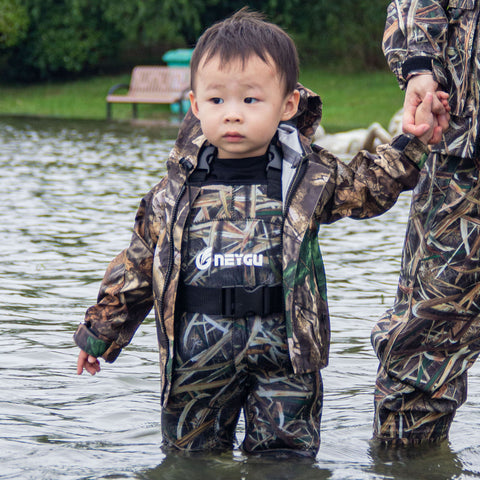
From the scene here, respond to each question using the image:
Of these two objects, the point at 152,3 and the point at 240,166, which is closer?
the point at 240,166

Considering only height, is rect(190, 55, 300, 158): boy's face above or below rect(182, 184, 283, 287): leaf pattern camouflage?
above

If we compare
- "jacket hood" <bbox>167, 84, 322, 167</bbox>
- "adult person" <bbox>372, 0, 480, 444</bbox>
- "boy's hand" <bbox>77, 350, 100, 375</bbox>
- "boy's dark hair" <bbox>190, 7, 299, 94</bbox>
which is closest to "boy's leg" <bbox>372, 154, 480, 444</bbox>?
"adult person" <bbox>372, 0, 480, 444</bbox>

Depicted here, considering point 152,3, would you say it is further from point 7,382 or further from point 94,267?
point 7,382

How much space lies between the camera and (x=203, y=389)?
10.2 feet

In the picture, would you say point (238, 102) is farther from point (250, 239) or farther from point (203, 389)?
point (203, 389)

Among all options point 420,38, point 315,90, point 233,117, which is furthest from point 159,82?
point 233,117

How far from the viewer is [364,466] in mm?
3451

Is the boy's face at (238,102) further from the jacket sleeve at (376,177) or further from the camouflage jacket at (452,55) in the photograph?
the camouflage jacket at (452,55)

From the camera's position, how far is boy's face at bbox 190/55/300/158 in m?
2.98

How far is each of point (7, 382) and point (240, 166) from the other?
190 cm

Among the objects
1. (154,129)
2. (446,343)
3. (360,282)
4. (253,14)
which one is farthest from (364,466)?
(154,129)

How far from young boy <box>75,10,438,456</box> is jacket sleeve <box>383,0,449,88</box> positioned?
0.30m

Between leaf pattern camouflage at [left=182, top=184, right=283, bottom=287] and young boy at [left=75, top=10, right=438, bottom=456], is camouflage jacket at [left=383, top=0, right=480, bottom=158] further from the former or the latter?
leaf pattern camouflage at [left=182, top=184, right=283, bottom=287]

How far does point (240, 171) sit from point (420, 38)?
77 cm
